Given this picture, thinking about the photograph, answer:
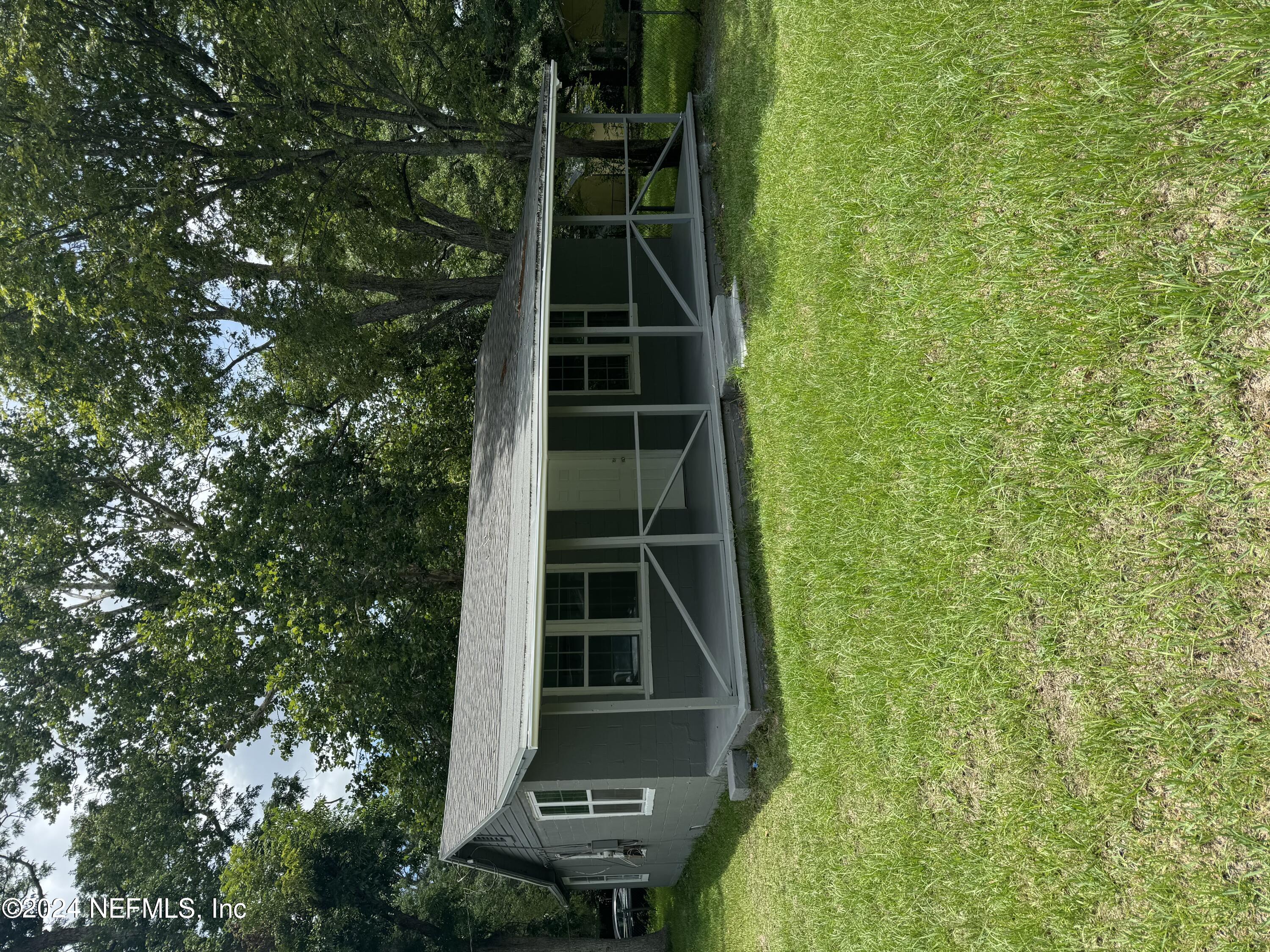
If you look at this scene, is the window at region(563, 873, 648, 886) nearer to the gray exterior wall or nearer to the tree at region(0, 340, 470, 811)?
the gray exterior wall

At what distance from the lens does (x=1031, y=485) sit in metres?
4.62

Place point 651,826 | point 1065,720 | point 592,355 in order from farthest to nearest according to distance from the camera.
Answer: point 592,355 → point 651,826 → point 1065,720

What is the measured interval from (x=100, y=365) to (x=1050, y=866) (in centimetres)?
1233

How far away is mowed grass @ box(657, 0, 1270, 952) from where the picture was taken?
359cm

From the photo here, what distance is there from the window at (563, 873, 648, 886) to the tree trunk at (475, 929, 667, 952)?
2781mm

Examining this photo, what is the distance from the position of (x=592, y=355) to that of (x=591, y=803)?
271 inches

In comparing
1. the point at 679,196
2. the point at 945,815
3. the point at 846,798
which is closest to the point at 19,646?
the point at 679,196

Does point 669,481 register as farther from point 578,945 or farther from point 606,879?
point 578,945

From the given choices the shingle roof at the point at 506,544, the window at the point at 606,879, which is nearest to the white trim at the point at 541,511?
the shingle roof at the point at 506,544

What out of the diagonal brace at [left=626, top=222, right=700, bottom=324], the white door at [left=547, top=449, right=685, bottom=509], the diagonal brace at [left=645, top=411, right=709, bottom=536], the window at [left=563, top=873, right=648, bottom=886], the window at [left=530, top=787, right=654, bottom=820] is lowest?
the window at [left=563, top=873, right=648, bottom=886]

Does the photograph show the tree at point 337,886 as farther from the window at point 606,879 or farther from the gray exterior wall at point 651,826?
the gray exterior wall at point 651,826

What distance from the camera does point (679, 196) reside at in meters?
12.7

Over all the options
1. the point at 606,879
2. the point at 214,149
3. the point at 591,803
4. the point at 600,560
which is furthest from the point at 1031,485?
the point at 606,879

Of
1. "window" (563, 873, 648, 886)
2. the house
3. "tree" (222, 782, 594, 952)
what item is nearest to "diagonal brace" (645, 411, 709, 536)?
the house
